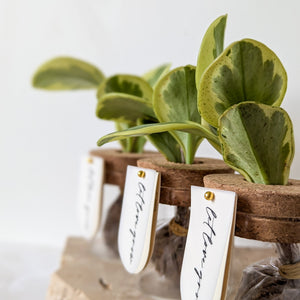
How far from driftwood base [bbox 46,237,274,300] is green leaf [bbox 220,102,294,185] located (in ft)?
0.31

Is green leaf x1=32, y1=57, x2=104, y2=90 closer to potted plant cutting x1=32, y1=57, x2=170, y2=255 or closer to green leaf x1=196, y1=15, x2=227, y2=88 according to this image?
potted plant cutting x1=32, y1=57, x2=170, y2=255

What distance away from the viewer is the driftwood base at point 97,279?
49 centimetres

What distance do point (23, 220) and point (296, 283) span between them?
3.08 feet

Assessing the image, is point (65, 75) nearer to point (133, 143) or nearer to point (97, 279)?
point (133, 143)

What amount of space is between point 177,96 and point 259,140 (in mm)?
134

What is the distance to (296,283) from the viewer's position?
0.41m

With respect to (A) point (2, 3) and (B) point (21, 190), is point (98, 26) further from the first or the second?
(B) point (21, 190)

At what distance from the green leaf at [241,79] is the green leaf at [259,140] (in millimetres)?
27

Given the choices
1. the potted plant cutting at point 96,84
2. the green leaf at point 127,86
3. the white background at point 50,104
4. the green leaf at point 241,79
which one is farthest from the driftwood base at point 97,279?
the white background at point 50,104

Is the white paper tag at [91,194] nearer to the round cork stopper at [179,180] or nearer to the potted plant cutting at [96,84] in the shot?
the potted plant cutting at [96,84]

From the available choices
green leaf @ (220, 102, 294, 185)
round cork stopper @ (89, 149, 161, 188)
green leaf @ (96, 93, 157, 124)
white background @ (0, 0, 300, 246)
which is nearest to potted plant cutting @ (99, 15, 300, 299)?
green leaf @ (220, 102, 294, 185)

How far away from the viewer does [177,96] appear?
1.66 feet

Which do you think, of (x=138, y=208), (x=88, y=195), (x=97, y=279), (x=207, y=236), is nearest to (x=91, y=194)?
(x=88, y=195)

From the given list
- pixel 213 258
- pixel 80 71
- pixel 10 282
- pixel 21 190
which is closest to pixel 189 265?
pixel 213 258
